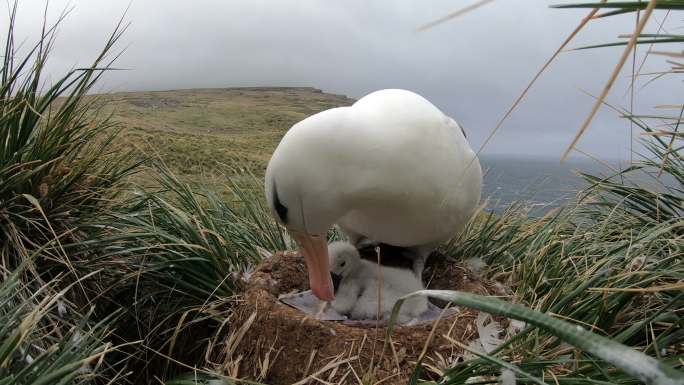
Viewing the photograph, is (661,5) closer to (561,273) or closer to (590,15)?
(590,15)

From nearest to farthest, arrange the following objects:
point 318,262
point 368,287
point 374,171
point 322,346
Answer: point 322,346
point 374,171
point 318,262
point 368,287

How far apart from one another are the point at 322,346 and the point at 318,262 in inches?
20.9

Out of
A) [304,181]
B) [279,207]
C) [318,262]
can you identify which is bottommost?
[318,262]

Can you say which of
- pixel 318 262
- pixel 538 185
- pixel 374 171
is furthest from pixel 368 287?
pixel 538 185

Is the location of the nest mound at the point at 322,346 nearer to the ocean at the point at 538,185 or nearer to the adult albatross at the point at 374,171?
the adult albatross at the point at 374,171

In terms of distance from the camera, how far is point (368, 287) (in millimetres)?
2879

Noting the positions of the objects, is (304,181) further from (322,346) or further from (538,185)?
(538,185)

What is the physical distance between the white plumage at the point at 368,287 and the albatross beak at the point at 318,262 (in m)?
0.10

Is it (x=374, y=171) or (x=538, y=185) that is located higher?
(x=374, y=171)

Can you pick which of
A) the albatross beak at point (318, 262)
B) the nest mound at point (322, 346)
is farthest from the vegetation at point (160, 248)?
the albatross beak at point (318, 262)

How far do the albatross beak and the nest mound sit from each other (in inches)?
8.0

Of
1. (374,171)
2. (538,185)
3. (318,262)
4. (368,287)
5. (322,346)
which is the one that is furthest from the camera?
(538,185)

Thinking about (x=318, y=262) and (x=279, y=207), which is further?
(x=318, y=262)

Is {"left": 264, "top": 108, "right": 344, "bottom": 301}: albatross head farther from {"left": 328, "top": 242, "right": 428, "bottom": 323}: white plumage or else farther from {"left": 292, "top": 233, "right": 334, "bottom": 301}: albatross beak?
{"left": 328, "top": 242, "right": 428, "bottom": 323}: white plumage
